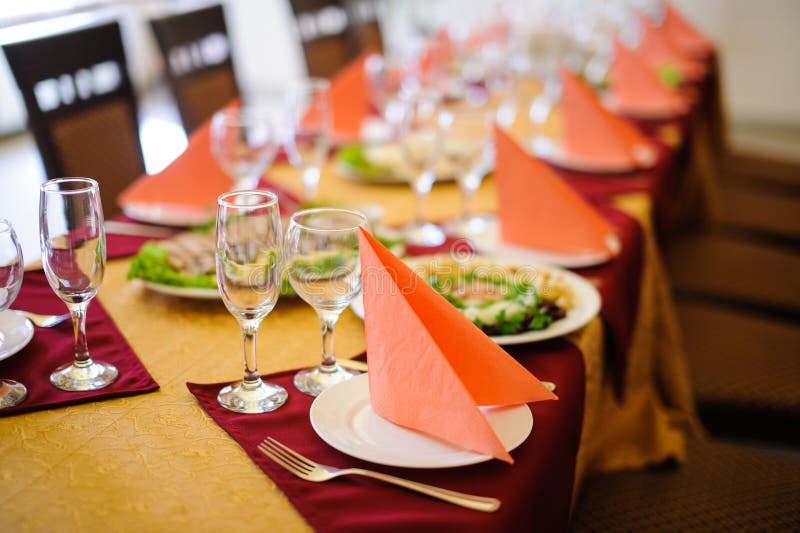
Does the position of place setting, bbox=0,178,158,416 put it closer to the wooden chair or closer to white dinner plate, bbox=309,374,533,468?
white dinner plate, bbox=309,374,533,468

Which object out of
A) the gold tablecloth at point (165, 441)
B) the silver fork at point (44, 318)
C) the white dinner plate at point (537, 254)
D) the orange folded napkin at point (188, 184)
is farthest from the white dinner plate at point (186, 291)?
the white dinner plate at point (537, 254)

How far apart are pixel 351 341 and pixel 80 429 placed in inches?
14.5

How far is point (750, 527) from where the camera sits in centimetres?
132

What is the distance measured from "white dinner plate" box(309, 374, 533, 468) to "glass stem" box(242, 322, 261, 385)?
91 mm

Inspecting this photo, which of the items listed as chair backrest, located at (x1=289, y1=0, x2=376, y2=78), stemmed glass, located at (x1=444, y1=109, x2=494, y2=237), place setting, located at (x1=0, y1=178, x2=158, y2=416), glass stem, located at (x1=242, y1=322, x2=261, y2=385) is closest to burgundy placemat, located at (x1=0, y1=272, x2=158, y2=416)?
place setting, located at (x1=0, y1=178, x2=158, y2=416)

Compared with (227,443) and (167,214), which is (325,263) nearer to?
(227,443)

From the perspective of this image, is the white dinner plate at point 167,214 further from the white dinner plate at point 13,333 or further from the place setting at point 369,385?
the place setting at point 369,385

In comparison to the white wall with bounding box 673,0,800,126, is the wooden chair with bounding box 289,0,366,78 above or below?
above

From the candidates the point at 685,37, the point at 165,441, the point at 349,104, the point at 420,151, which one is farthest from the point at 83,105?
the point at 685,37

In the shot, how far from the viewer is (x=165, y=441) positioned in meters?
0.86

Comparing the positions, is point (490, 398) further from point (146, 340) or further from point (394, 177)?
point (394, 177)

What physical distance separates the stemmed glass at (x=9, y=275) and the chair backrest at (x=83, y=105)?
37.0 inches

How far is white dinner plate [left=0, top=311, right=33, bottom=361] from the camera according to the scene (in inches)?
39.1

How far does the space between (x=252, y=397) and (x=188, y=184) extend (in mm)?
761
